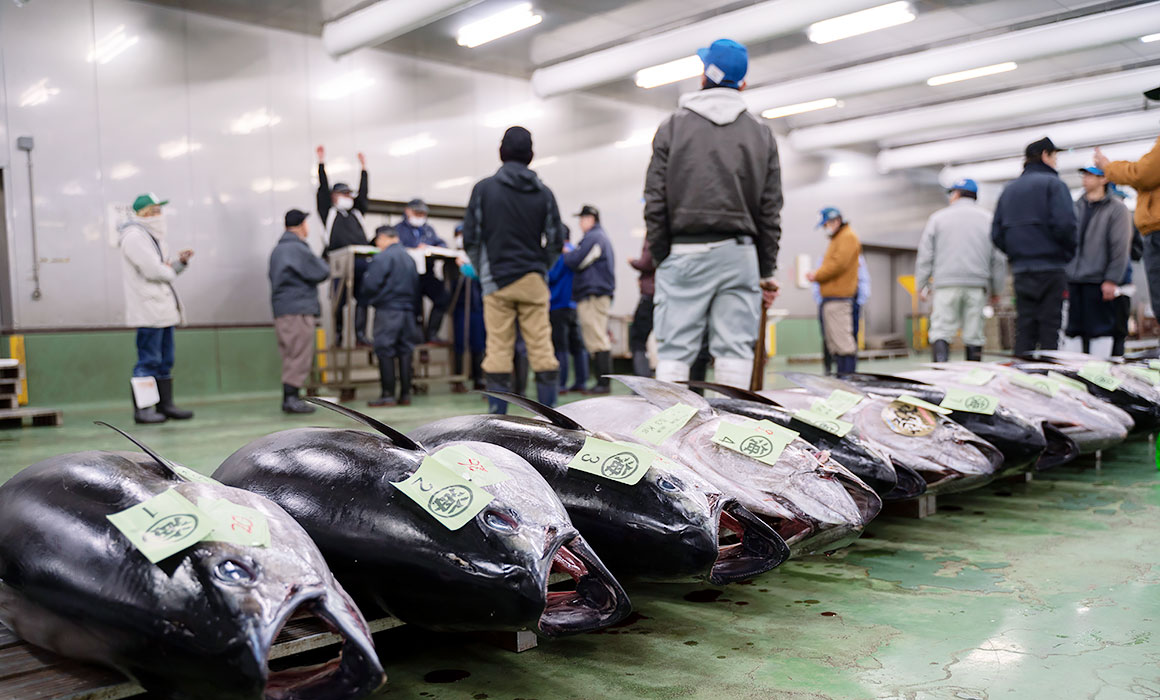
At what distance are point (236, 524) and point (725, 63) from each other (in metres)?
3.43

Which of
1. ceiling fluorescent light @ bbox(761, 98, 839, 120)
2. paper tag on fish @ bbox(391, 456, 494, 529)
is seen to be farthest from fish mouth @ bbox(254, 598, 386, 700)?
ceiling fluorescent light @ bbox(761, 98, 839, 120)

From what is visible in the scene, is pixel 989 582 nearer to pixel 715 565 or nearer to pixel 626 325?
pixel 715 565

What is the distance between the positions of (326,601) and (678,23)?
1104cm

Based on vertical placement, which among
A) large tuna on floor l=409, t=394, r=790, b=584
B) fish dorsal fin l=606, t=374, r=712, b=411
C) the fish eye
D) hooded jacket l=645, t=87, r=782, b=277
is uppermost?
hooded jacket l=645, t=87, r=782, b=277

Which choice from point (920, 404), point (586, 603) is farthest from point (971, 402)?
point (586, 603)

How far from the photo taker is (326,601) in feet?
3.93

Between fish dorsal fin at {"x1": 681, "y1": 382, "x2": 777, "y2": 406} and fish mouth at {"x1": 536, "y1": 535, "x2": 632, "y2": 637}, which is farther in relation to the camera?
fish dorsal fin at {"x1": 681, "y1": 382, "x2": 777, "y2": 406}

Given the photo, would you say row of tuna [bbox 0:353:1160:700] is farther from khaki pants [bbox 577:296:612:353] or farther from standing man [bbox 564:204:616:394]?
khaki pants [bbox 577:296:612:353]

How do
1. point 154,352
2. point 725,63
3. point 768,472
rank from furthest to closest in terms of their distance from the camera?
point 154,352 → point 725,63 → point 768,472

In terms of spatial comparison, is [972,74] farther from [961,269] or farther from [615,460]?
[615,460]

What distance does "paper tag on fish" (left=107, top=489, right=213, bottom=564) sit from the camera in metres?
1.20

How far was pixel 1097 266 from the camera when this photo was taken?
265 inches

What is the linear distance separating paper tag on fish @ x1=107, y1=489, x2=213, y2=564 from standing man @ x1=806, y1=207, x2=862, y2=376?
290 inches

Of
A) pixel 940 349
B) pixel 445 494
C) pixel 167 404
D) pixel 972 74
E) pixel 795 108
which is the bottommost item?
pixel 167 404
